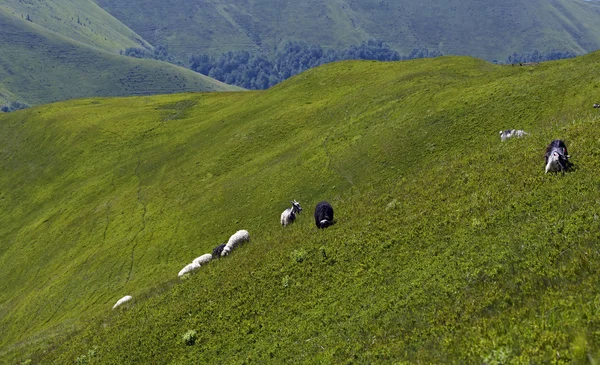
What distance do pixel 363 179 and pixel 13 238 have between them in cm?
6782

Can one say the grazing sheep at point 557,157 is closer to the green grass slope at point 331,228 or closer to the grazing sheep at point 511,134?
the green grass slope at point 331,228

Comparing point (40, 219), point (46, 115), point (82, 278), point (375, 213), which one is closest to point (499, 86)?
point (375, 213)

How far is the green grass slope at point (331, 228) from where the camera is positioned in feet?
51.5

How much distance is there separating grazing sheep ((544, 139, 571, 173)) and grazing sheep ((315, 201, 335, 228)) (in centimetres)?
1486

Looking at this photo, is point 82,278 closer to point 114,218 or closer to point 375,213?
point 114,218

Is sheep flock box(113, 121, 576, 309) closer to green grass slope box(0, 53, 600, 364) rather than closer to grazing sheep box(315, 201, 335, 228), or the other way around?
grazing sheep box(315, 201, 335, 228)

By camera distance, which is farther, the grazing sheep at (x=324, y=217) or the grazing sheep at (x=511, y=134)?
the grazing sheep at (x=511, y=134)

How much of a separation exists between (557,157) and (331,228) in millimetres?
14954

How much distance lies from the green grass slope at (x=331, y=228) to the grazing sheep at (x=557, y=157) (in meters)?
0.65

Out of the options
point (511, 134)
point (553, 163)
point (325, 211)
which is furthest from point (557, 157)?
point (325, 211)

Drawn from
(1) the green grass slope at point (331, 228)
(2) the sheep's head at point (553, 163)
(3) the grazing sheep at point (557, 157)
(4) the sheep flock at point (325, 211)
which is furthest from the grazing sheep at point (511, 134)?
(2) the sheep's head at point (553, 163)

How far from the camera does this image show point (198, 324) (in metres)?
24.5

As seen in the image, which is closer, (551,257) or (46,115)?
(551,257)

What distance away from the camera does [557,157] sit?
77.5ft
